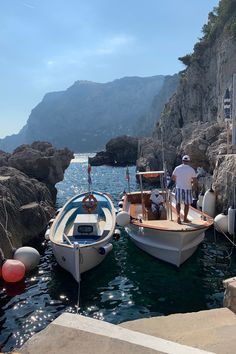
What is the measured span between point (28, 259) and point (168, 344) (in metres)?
10.1

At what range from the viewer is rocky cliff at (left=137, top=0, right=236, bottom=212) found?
52953 mm

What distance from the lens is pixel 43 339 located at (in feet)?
13.8

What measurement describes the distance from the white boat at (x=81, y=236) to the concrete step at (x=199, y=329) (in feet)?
19.7

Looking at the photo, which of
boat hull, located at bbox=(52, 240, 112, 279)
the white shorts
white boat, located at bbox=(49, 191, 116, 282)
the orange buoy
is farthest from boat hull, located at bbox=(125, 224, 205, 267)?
the orange buoy

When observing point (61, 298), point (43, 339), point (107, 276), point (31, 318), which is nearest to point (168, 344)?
point (43, 339)

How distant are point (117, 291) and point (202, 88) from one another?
61.8m

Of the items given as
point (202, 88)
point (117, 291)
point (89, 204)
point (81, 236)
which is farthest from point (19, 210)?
point (202, 88)

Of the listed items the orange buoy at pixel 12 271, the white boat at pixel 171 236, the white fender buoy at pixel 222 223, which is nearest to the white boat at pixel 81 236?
the white boat at pixel 171 236

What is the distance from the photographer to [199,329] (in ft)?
19.9

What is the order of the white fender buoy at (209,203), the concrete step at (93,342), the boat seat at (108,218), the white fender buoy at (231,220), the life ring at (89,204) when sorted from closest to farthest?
the concrete step at (93,342) → the boat seat at (108,218) → the white fender buoy at (231,220) → the life ring at (89,204) → the white fender buoy at (209,203)

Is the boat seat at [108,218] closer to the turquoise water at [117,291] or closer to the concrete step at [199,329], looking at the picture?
the turquoise water at [117,291]

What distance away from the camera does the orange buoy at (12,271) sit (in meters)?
11.6

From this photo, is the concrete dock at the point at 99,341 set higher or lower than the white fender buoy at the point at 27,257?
higher

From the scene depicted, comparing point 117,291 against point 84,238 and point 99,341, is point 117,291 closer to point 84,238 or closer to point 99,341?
point 84,238
